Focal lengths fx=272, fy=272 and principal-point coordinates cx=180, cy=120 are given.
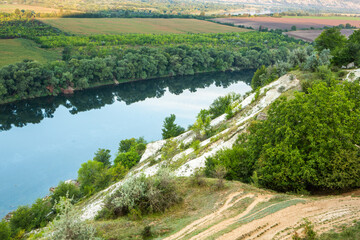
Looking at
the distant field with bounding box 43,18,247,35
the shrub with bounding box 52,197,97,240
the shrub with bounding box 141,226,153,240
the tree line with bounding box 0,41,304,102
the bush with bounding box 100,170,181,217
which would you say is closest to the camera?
the shrub with bounding box 52,197,97,240

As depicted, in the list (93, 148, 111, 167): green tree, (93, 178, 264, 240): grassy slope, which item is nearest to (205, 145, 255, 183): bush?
(93, 178, 264, 240): grassy slope

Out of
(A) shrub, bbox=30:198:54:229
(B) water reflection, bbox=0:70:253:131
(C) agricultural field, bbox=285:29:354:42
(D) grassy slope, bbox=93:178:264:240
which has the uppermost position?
(C) agricultural field, bbox=285:29:354:42

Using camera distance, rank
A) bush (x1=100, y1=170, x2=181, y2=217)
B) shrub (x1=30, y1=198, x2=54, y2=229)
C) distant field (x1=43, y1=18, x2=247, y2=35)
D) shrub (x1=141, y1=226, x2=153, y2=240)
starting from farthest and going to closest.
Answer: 1. distant field (x1=43, y1=18, x2=247, y2=35)
2. shrub (x1=30, y1=198, x2=54, y2=229)
3. bush (x1=100, y1=170, x2=181, y2=217)
4. shrub (x1=141, y1=226, x2=153, y2=240)

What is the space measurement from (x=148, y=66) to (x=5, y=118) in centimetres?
4305

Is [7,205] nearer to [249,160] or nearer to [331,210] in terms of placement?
[249,160]

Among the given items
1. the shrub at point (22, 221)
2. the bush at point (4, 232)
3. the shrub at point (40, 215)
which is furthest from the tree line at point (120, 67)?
the bush at point (4, 232)

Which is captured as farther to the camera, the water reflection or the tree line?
the tree line

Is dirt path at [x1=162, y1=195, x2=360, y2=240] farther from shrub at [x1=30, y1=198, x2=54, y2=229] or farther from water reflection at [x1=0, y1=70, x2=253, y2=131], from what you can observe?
water reflection at [x1=0, y1=70, x2=253, y2=131]

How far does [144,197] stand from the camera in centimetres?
1727

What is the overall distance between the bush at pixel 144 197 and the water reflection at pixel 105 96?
52.0 m

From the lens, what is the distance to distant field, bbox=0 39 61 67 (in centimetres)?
8374

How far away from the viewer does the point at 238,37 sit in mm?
130500

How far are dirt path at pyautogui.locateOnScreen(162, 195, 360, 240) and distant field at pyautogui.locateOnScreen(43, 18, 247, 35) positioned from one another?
124 m

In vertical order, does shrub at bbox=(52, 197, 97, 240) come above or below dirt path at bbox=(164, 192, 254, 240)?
above
